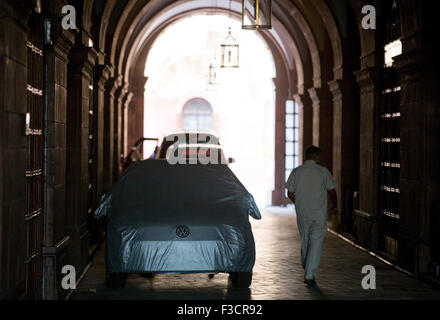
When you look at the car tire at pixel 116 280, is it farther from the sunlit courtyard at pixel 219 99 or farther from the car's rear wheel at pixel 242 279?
the sunlit courtyard at pixel 219 99

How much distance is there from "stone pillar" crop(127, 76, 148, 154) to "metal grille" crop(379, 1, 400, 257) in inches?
523

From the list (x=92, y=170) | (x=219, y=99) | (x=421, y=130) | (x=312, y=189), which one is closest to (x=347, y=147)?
(x=92, y=170)

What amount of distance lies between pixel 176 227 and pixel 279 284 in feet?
6.08

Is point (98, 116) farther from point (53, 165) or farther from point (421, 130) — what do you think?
point (421, 130)

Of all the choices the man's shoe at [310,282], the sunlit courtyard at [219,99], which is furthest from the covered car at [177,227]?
the sunlit courtyard at [219,99]

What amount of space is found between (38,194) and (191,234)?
174 centimetres

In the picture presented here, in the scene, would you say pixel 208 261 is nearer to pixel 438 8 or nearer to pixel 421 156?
pixel 421 156

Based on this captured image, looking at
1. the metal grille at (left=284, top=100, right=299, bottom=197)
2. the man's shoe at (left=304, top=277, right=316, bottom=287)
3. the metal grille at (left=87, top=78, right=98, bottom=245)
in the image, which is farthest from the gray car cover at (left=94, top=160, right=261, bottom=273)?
the metal grille at (left=284, top=100, right=299, bottom=197)

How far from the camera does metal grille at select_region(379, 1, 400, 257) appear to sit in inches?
491

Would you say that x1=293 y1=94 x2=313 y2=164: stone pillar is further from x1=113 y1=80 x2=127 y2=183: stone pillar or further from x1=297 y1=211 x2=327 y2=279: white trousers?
x1=297 y1=211 x2=327 y2=279: white trousers

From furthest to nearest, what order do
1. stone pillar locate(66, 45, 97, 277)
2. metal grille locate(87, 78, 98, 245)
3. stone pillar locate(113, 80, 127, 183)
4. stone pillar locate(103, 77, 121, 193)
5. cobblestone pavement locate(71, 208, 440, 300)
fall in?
stone pillar locate(113, 80, 127, 183) → stone pillar locate(103, 77, 121, 193) → metal grille locate(87, 78, 98, 245) → stone pillar locate(66, 45, 97, 277) → cobblestone pavement locate(71, 208, 440, 300)

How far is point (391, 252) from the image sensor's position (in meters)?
12.6
